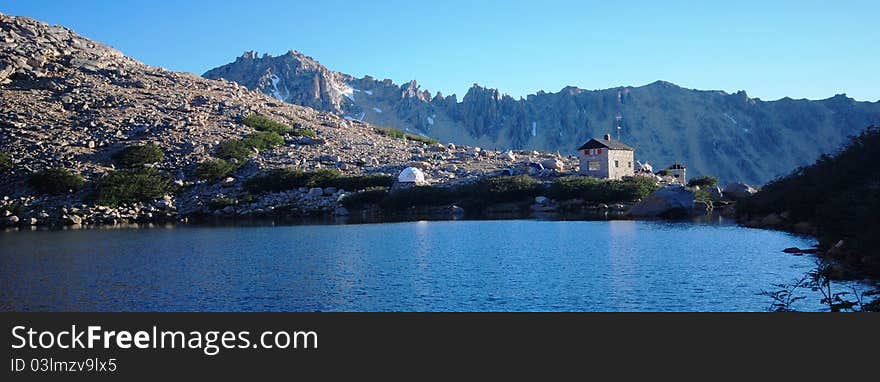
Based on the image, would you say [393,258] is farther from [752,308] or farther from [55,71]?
[55,71]

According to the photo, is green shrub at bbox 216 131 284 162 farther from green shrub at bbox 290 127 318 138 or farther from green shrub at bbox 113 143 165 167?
green shrub at bbox 113 143 165 167

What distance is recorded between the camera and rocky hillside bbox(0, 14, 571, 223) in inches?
3337

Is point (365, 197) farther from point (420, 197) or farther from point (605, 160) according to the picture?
point (605, 160)

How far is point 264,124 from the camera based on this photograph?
109500 millimetres

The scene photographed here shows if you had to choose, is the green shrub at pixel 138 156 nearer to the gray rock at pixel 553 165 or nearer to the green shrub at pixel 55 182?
the green shrub at pixel 55 182

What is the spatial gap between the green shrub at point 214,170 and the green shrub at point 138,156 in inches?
207

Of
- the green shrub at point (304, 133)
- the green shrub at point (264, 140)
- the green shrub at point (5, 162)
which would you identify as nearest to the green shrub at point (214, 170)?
the green shrub at point (264, 140)

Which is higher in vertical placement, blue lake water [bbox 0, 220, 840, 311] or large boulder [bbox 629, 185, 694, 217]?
large boulder [bbox 629, 185, 694, 217]

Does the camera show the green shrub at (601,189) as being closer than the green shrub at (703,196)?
No

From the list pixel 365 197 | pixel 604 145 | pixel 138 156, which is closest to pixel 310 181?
pixel 365 197

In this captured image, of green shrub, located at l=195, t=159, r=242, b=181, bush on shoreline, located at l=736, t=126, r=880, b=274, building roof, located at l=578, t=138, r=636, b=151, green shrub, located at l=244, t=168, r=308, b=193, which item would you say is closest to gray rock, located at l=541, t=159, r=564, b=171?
building roof, located at l=578, t=138, r=636, b=151

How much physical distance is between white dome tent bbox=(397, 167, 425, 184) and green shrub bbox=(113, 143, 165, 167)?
98.0 feet

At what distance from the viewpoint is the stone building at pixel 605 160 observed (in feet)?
281

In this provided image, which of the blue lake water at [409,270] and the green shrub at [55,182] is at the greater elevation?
the green shrub at [55,182]
